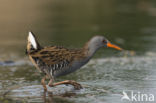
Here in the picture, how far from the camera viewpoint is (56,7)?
91.1 ft

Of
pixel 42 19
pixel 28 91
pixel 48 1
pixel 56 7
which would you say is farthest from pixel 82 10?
pixel 28 91

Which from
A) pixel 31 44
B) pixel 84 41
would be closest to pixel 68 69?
pixel 31 44

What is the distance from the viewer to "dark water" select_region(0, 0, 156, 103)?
8375 millimetres

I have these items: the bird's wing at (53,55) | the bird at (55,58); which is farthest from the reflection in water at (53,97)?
the bird's wing at (53,55)

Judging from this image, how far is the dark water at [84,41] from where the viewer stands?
330 inches

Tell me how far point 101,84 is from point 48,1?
23565 millimetres

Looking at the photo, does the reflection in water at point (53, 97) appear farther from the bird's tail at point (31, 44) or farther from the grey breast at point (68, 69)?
the bird's tail at point (31, 44)

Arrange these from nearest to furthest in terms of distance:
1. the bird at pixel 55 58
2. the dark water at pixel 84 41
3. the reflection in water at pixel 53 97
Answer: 1. the reflection in water at pixel 53 97
2. the dark water at pixel 84 41
3. the bird at pixel 55 58

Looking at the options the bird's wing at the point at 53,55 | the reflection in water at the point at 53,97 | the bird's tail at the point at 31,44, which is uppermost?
the bird's tail at the point at 31,44

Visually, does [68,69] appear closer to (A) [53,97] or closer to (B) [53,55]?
(B) [53,55]

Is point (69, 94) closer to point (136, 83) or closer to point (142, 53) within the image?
point (136, 83)

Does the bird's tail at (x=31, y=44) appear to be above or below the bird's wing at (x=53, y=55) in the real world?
above

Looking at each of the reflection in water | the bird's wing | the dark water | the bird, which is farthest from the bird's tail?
the reflection in water

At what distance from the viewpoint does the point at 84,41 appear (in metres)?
15.7
